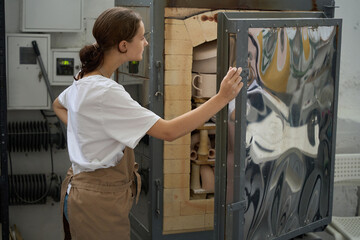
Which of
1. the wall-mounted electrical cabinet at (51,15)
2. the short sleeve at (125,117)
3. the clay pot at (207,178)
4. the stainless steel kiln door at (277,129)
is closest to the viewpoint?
the short sleeve at (125,117)

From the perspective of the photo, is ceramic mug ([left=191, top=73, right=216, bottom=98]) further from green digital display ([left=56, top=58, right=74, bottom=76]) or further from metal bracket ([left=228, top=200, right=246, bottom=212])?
metal bracket ([left=228, top=200, right=246, bottom=212])

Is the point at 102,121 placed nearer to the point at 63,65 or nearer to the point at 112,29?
the point at 112,29

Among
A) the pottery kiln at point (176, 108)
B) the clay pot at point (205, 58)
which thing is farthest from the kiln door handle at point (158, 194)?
the clay pot at point (205, 58)

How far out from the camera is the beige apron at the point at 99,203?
2.30 meters

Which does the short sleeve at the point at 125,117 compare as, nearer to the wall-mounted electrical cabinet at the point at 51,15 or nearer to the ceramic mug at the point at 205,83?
the ceramic mug at the point at 205,83

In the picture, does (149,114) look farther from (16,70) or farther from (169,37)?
(16,70)

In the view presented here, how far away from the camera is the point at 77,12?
380cm

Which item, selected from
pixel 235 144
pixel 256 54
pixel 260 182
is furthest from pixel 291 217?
pixel 256 54

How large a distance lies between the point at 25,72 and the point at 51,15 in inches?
16.7

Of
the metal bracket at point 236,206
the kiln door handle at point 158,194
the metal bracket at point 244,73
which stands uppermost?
the metal bracket at point 244,73

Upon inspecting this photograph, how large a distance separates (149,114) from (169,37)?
4.08ft

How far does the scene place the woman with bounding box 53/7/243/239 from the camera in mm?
2133

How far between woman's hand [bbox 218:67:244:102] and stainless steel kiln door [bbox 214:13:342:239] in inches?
2.9

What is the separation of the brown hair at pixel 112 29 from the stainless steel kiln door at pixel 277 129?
37cm
